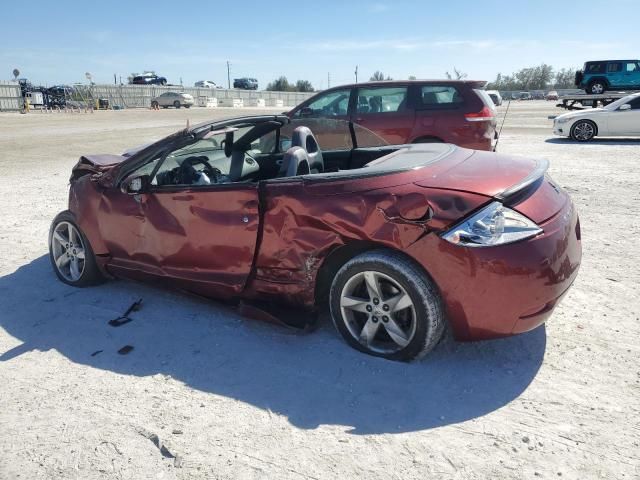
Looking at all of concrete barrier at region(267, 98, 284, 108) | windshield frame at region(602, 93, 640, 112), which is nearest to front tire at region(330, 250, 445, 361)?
windshield frame at region(602, 93, 640, 112)

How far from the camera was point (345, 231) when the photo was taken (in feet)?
10.2

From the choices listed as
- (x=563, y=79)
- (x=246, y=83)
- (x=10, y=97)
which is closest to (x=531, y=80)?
(x=563, y=79)

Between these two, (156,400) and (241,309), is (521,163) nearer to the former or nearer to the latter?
(241,309)

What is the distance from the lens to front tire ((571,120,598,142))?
1489 cm

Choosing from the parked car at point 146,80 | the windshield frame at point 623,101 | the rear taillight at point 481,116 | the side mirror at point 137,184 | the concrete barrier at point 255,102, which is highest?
the parked car at point 146,80

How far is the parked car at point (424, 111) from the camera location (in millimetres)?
8703

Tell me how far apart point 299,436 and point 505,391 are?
1166 mm

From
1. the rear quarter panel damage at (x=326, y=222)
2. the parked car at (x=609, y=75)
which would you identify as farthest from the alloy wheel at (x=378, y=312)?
the parked car at (x=609, y=75)

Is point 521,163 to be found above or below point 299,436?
above

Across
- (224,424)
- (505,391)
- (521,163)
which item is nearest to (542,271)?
(505,391)

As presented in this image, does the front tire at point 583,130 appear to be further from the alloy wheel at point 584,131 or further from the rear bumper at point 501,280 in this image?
the rear bumper at point 501,280

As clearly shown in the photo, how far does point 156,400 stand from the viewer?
9.53 ft

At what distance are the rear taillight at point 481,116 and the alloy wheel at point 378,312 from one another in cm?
632

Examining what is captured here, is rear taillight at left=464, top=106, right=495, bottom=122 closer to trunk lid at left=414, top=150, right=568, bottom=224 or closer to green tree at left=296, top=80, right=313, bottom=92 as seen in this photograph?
trunk lid at left=414, top=150, right=568, bottom=224
